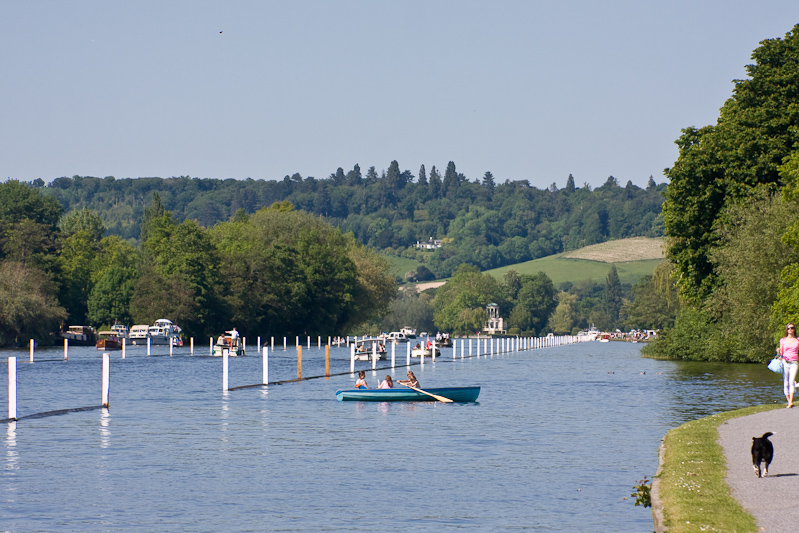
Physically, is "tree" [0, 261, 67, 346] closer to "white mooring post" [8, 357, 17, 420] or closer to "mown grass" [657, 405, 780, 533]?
"white mooring post" [8, 357, 17, 420]

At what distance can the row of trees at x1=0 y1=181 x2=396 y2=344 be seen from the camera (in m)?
142

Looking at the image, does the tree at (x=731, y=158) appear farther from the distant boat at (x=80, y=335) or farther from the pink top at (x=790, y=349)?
the distant boat at (x=80, y=335)

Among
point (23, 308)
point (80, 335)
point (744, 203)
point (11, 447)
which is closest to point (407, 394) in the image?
point (11, 447)

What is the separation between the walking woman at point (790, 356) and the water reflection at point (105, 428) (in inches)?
769

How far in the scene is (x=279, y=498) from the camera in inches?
823

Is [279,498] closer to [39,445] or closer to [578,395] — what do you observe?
[39,445]

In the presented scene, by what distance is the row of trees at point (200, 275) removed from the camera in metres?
142

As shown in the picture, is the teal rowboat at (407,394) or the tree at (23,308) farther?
the tree at (23,308)

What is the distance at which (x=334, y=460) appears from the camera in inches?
1046

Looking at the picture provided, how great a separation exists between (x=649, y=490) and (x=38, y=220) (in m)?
164

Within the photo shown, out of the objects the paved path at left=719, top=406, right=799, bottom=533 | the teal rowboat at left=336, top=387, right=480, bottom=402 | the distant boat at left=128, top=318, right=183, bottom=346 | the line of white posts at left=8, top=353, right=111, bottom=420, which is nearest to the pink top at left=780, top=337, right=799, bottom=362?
the paved path at left=719, top=406, right=799, bottom=533

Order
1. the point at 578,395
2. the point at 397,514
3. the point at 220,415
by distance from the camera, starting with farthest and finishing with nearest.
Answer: the point at 578,395 < the point at 220,415 < the point at 397,514

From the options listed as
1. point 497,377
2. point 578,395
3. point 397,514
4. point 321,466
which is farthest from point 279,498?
point 497,377

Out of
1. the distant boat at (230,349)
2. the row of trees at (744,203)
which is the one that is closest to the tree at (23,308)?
the distant boat at (230,349)
